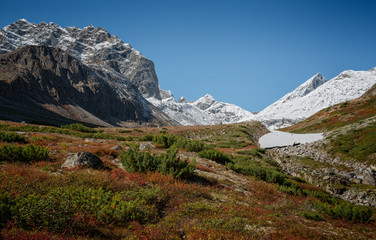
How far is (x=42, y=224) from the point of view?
11.9ft

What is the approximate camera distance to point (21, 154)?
716 cm

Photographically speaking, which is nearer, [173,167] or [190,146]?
[173,167]

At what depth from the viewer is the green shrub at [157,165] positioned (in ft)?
25.0

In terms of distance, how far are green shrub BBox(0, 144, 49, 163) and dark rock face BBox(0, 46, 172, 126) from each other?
83760 millimetres

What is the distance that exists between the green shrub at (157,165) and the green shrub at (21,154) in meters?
3.01

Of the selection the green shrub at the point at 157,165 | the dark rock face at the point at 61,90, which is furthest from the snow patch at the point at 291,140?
the dark rock face at the point at 61,90

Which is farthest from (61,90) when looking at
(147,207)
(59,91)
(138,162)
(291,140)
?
(147,207)

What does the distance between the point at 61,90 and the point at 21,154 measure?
135127mm

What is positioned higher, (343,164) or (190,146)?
(343,164)

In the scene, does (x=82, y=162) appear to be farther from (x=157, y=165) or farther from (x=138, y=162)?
(x=157, y=165)

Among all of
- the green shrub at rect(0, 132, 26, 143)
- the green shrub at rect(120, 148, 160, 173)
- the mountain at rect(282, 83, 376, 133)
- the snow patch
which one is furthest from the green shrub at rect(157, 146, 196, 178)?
the mountain at rect(282, 83, 376, 133)

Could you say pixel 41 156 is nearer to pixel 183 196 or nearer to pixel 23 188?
pixel 23 188

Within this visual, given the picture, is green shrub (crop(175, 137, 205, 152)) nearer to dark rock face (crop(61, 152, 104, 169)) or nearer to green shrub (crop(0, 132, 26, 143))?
dark rock face (crop(61, 152, 104, 169))

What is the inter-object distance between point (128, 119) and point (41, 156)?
16914 centimetres
